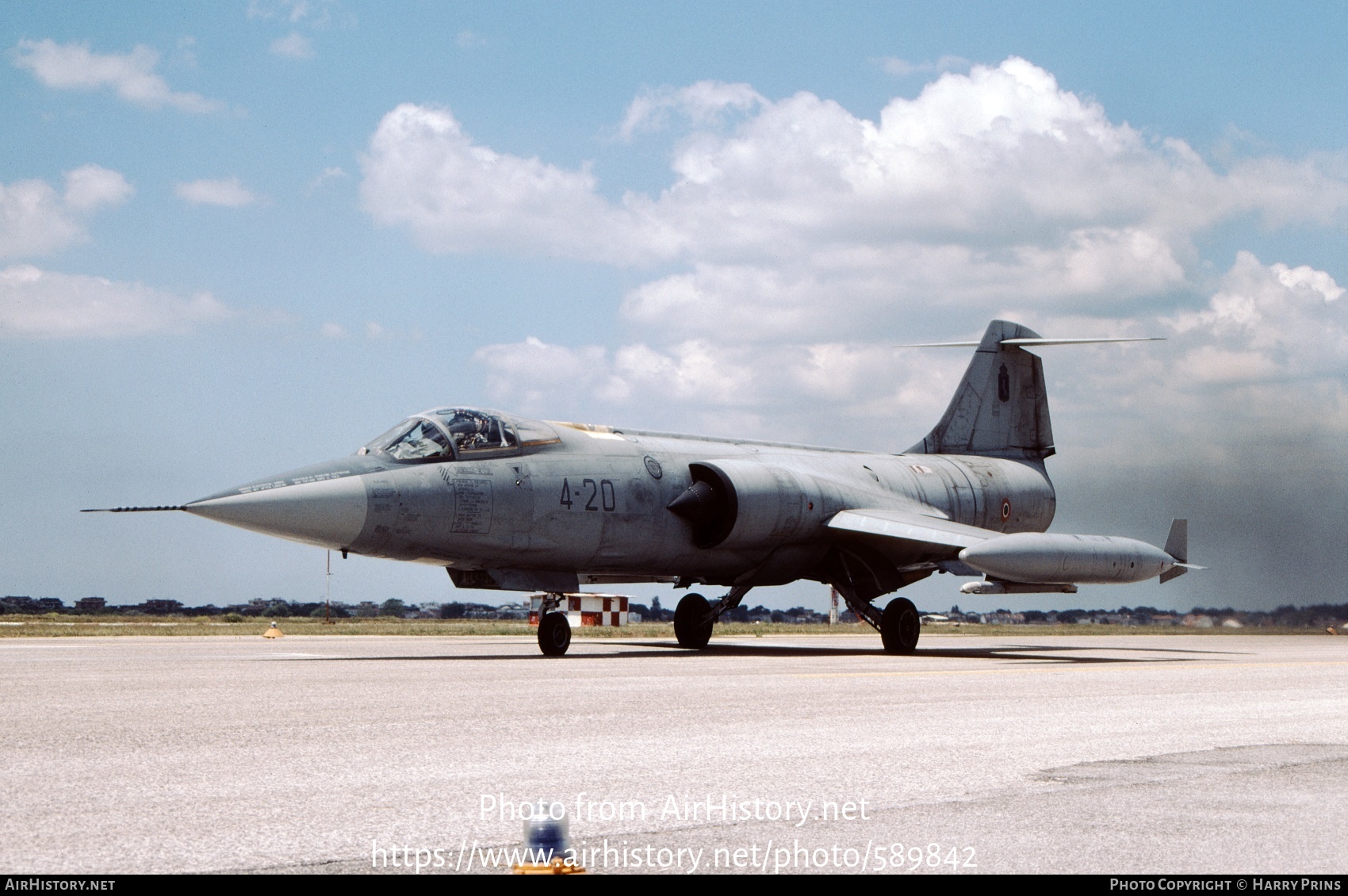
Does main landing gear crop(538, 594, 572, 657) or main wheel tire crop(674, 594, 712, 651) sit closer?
main landing gear crop(538, 594, 572, 657)

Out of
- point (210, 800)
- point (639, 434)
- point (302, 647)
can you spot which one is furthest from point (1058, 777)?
point (302, 647)

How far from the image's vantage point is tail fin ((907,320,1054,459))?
27641 mm

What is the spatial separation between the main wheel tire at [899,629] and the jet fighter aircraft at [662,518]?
0.02m

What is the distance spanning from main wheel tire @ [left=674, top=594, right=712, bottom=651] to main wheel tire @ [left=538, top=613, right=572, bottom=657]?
4.11 m

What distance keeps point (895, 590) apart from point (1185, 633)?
13.6m

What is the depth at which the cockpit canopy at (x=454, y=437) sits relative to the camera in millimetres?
16812

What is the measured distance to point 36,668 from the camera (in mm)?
13742

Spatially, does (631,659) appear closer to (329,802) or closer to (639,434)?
(639,434)

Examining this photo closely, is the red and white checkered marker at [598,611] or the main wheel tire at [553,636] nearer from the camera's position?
the main wheel tire at [553,636]

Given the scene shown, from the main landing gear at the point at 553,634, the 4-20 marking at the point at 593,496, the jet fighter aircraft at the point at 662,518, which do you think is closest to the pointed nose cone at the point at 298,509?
the jet fighter aircraft at the point at 662,518

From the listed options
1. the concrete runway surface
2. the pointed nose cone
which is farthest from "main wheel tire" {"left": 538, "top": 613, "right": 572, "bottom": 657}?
the concrete runway surface

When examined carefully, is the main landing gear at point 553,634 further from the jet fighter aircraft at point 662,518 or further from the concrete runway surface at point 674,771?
the concrete runway surface at point 674,771

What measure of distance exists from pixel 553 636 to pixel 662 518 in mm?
2875

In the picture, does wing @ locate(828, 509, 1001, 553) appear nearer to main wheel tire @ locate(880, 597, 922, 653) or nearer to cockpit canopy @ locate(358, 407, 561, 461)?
main wheel tire @ locate(880, 597, 922, 653)
